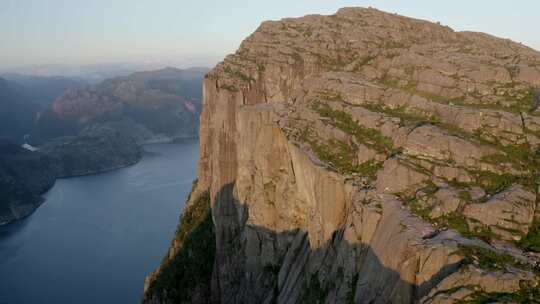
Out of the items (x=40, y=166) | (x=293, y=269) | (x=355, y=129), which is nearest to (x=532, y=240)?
(x=355, y=129)

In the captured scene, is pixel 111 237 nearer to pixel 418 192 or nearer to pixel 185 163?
pixel 185 163

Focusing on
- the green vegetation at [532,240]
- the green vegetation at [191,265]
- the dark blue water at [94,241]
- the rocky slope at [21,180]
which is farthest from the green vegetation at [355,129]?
the rocky slope at [21,180]

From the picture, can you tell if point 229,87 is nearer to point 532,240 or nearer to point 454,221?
point 454,221

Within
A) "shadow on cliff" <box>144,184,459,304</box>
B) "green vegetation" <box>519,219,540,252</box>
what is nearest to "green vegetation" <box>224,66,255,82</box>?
"shadow on cliff" <box>144,184,459,304</box>

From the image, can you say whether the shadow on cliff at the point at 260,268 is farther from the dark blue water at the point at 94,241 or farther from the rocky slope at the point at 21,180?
the rocky slope at the point at 21,180

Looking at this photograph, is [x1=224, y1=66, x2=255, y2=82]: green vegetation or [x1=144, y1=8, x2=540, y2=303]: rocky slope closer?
[x1=144, y1=8, x2=540, y2=303]: rocky slope

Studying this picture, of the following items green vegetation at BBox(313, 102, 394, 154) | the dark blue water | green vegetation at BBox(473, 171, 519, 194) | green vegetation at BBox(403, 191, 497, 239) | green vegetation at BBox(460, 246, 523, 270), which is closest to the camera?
green vegetation at BBox(460, 246, 523, 270)

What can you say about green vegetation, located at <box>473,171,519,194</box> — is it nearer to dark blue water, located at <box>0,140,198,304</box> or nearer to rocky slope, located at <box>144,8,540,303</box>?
rocky slope, located at <box>144,8,540,303</box>

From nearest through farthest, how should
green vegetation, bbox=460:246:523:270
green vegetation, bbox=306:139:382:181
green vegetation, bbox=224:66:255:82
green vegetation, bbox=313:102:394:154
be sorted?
green vegetation, bbox=460:246:523:270 → green vegetation, bbox=306:139:382:181 → green vegetation, bbox=313:102:394:154 → green vegetation, bbox=224:66:255:82

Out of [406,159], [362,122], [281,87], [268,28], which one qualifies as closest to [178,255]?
[281,87]
